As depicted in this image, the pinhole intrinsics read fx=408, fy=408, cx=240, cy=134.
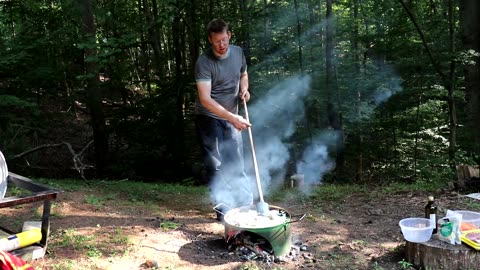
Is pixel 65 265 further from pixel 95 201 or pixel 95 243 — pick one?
pixel 95 201

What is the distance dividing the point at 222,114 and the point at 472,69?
22.3 ft

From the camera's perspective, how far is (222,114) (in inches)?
153

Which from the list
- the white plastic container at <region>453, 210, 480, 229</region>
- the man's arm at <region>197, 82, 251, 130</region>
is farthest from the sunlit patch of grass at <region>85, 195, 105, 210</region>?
the white plastic container at <region>453, 210, 480, 229</region>

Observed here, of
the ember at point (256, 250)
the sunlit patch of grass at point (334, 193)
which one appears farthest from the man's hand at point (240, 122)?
the sunlit patch of grass at point (334, 193)

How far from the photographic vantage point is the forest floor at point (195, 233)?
11.1ft

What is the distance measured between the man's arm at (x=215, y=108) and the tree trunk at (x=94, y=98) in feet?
17.2

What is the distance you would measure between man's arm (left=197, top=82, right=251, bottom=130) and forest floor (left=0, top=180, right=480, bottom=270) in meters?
1.13

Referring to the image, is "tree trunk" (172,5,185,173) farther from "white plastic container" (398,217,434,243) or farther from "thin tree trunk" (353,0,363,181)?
"white plastic container" (398,217,434,243)

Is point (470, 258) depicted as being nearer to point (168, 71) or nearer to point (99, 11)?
point (99, 11)

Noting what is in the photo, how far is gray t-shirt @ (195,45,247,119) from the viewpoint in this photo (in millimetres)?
3988

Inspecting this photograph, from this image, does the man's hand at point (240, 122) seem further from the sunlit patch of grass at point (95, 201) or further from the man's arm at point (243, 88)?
the sunlit patch of grass at point (95, 201)

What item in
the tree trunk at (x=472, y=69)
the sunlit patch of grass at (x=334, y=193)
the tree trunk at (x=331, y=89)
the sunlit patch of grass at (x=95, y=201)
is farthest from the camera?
the tree trunk at (x=331, y=89)

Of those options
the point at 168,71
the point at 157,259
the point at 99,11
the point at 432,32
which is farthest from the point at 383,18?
the point at 157,259

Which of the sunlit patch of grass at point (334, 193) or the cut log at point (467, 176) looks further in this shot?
the sunlit patch of grass at point (334, 193)
